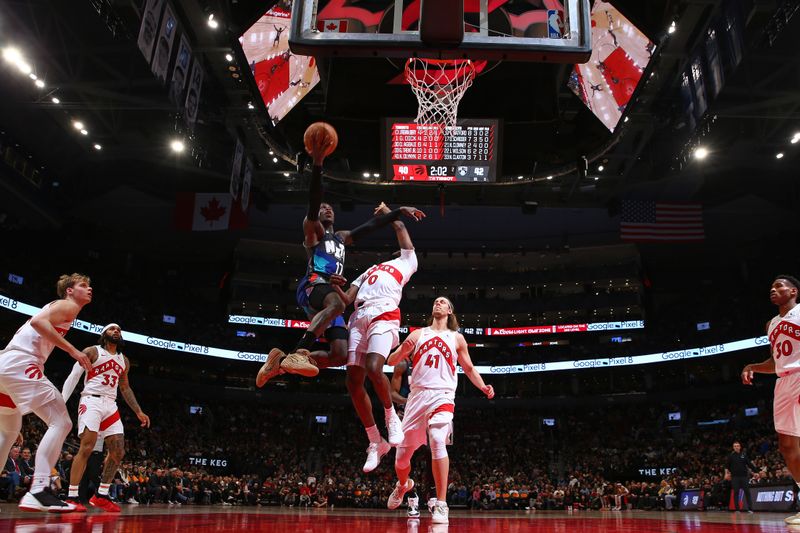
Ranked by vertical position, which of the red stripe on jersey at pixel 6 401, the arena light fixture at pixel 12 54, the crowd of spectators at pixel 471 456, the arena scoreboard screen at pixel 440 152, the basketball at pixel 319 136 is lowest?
the crowd of spectators at pixel 471 456

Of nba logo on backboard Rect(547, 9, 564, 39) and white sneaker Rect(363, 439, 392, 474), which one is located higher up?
nba logo on backboard Rect(547, 9, 564, 39)

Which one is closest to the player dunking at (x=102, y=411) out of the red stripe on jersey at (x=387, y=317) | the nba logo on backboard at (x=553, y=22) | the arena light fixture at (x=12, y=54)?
the red stripe on jersey at (x=387, y=317)

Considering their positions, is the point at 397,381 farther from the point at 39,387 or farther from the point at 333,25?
the point at 333,25

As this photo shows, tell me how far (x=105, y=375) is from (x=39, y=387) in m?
2.47

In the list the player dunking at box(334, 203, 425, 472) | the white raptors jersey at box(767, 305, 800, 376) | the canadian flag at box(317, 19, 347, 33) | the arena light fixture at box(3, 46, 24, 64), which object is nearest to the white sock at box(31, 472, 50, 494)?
the player dunking at box(334, 203, 425, 472)

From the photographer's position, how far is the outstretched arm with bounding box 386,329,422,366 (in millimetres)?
6023

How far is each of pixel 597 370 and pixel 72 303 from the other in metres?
34.4

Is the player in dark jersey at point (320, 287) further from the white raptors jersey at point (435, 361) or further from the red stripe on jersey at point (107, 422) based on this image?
the red stripe on jersey at point (107, 422)

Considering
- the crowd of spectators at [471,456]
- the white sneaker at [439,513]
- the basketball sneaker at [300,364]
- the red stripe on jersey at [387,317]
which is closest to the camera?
the white sneaker at [439,513]

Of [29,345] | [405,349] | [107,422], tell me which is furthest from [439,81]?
[29,345]

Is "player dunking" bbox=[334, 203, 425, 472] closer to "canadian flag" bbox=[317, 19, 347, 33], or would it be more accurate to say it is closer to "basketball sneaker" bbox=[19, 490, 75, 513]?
"canadian flag" bbox=[317, 19, 347, 33]

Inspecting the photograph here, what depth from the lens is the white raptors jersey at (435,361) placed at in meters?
5.70

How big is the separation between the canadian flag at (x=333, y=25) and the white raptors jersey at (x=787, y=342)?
17.4 feet

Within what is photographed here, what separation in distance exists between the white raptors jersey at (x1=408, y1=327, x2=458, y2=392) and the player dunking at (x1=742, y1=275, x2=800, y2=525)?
9.51 ft
